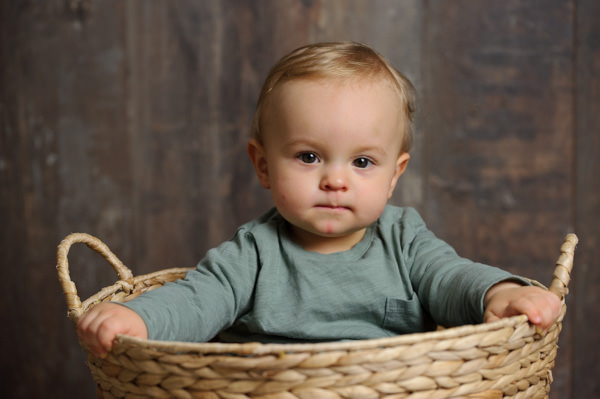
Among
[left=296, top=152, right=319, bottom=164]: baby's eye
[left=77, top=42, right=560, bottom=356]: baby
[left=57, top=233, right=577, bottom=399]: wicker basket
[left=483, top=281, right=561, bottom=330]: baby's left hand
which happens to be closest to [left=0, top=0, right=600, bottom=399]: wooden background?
[left=77, top=42, right=560, bottom=356]: baby

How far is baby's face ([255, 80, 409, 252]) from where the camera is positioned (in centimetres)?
105

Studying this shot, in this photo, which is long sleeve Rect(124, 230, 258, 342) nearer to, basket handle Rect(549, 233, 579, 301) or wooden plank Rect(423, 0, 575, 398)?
basket handle Rect(549, 233, 579, 301)

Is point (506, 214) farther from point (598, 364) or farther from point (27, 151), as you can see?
point (27, 151)

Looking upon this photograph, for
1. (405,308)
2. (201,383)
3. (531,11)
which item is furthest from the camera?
(531,11)

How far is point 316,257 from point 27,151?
0.97 metres

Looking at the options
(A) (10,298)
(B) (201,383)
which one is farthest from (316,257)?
(A) (10,298)

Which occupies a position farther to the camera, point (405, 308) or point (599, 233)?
point (599, 233)

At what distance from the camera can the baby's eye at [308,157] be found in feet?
3.52

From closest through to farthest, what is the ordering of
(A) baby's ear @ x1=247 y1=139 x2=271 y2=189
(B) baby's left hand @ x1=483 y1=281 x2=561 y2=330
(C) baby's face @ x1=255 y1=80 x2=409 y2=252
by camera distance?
(B) baby's left hand @ x1=483 y1=281 x2=561 y2=330 < (C) baby's face @ x1=255 y1=80 x2=409 y2=252 < (A) baby's ear @ x1=247 y1=139 x2=271 y2=189

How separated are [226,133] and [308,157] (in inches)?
27.5

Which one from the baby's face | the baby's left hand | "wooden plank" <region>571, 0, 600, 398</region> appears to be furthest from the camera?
"wooden plank" <region>571, 0, 600, 398</region>

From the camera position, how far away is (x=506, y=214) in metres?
1.73

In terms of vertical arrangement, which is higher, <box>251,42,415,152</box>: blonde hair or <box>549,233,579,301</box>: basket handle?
<box>251,42,415,152</box>: blonde hair

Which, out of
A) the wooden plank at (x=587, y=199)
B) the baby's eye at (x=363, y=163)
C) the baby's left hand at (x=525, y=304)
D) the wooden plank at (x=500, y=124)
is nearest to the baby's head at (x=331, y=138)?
the baby's eye at (x=363, y=163)
